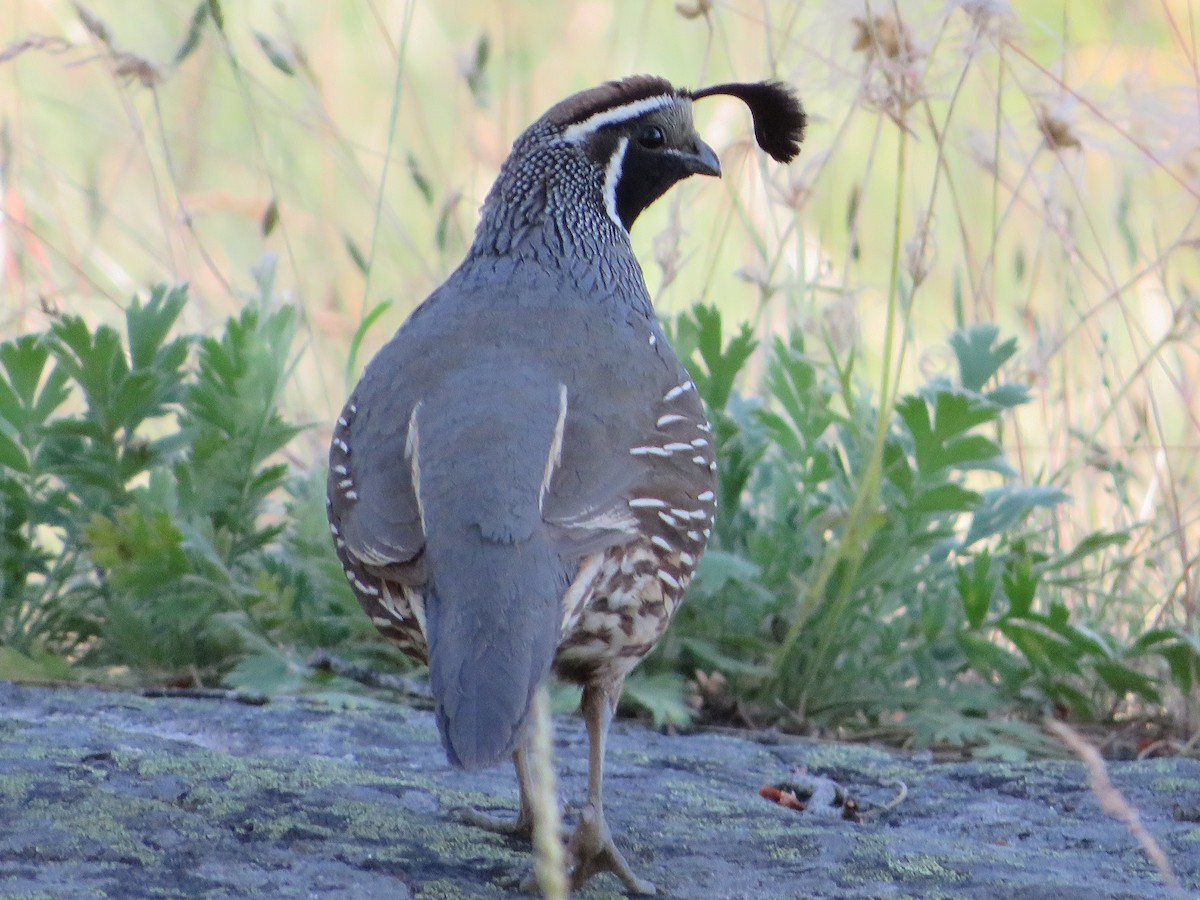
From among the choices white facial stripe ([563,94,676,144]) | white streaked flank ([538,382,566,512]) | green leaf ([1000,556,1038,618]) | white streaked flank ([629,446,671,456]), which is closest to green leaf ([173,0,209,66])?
white facial stripe ([563,94,676,144])

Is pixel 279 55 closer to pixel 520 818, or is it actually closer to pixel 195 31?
pixel 195 31

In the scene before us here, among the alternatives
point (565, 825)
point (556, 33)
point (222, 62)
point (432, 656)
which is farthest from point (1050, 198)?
point (222, 62)

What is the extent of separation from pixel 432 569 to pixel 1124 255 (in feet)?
17.8

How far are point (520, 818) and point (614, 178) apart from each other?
162 cm

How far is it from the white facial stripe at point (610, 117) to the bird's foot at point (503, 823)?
1.65 metres

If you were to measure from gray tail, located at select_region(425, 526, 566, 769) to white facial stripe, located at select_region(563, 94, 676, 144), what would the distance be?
1481mm

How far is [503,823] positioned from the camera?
2.97 m

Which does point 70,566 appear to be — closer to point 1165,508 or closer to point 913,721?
point 913,721

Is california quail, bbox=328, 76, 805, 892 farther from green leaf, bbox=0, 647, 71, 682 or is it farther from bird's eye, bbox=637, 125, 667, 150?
green leaf, bbox=0, 647, 71, 682

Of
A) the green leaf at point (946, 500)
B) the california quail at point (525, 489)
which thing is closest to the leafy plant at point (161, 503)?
the california quail at point (525, 489)

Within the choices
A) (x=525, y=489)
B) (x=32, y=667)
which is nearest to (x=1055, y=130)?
(x=525, y=489)

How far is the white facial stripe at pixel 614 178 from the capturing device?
3.84 metres

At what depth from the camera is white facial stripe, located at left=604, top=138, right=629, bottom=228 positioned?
3842 mm

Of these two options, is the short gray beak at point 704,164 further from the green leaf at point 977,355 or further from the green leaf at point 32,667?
the green leaf at point 32,667
